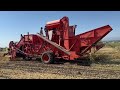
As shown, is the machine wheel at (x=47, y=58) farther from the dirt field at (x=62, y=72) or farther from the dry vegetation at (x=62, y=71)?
the dirt field at (x=62, y=72)

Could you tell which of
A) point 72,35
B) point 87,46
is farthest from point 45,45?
point 87,46

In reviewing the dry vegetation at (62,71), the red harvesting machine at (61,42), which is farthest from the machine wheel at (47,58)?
the dry vegetation at (62,71)

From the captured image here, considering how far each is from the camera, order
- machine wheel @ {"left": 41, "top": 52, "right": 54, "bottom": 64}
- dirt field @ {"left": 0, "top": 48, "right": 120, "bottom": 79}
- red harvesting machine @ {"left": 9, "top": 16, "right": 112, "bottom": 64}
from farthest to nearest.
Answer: machine wheel @ {"left": 41, "top": 52, "right": 54, "bottom": 64} → red harvesting machine @ {"left": 9, "top": 16, "right": 112, "bottom": 64} → dirt field @ {"left": 0, "top": 48, "right": 120, "bottom": 79}

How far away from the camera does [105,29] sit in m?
11.4

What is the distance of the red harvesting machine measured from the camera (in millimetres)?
11344

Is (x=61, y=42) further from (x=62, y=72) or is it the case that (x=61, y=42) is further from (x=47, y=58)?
(x=62, y=72)

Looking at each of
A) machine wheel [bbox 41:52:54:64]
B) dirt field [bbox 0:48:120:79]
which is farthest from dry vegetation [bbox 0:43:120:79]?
machine wheel [bbox 41:52:54:64]

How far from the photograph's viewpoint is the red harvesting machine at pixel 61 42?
37.2 feet

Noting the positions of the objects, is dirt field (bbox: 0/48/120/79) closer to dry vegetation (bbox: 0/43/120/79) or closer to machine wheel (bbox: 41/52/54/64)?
dry vegetation (bbox: 0/43/120/79)

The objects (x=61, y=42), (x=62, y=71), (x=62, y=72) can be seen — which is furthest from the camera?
(x=61, y=42)

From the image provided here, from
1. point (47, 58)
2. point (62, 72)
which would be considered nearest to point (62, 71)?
point (62, 72)

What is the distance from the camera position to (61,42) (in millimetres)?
11992

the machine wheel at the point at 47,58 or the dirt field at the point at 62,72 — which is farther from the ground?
the machine wheel at the point at 47,58
